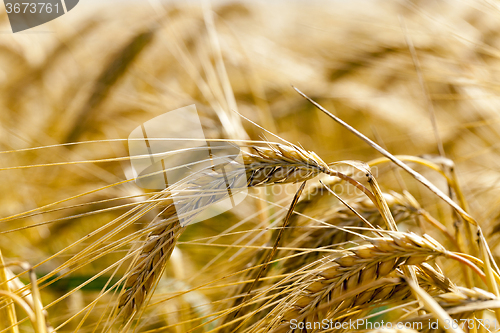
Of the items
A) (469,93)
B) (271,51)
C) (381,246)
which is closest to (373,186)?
(381,246)

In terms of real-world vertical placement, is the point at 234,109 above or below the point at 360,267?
above

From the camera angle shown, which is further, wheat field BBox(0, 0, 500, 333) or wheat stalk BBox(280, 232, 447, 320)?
wheat field BBox(0, 0, 500, 333)

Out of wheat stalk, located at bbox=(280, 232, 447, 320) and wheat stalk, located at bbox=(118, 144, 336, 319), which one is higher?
wheat stalk, located at bbox=(118, 144, 336, 319)

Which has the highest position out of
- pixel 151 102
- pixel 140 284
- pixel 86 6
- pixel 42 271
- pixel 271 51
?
pixel 86 6

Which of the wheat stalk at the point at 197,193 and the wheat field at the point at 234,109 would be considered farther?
the wheat field at the point at 234,109

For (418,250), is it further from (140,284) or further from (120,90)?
(120,90)

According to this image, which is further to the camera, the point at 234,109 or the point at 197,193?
the point at 234,109

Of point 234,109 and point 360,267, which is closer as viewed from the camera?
point 360,267

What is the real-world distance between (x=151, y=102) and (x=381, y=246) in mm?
947

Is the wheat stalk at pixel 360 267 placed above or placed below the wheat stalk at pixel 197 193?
below

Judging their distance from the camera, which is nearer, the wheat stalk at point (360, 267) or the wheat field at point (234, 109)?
the wheat stalk at point (360, 267)

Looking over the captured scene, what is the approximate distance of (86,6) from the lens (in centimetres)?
115

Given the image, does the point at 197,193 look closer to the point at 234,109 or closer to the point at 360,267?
the point at 360,267

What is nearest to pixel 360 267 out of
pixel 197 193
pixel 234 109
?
pixel 197 193
